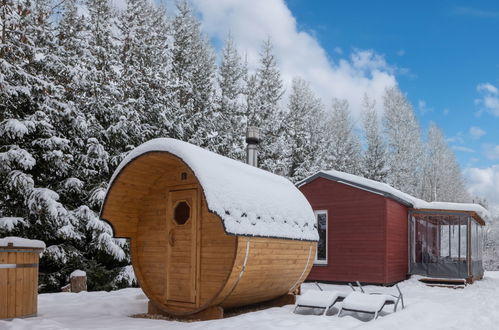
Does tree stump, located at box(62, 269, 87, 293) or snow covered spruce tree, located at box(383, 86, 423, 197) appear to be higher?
snow covered spruce tree, located at box(383, 86, 423, 197)

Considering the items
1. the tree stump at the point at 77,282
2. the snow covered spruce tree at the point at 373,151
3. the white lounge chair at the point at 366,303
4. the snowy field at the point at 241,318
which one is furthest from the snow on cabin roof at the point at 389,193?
the snow covered spruce tree at the point at 373,151

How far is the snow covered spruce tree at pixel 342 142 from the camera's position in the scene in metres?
30.1

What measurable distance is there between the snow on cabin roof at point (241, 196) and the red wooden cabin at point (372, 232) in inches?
207

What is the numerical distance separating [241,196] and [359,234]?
787 centimetres

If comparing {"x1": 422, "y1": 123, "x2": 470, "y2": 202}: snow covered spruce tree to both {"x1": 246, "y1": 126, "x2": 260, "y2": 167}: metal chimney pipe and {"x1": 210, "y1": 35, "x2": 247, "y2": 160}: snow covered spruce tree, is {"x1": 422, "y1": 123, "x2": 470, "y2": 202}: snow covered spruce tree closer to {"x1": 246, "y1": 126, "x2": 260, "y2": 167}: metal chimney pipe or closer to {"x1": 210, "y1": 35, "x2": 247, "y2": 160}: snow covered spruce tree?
{"x1": 210, "y1": 35, "x2": 247, "y2": 160}: snow covered spruce tree

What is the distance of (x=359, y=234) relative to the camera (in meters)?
14.3

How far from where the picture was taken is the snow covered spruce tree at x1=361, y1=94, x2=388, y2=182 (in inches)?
1173

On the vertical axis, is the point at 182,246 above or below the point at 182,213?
below

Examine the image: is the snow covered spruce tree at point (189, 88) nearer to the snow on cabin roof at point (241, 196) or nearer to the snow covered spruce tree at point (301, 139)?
the snow covered spruce tree at point (301, 139)

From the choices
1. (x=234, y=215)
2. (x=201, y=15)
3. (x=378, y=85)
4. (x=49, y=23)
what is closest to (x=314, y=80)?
(x=378, y=85)

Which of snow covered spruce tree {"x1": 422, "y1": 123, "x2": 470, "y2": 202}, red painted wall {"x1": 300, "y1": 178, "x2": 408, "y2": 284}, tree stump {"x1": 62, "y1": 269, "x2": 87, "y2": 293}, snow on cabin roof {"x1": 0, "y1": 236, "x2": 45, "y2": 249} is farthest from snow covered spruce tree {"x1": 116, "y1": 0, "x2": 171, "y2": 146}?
snow covered spruce tree {"x1": 422, "y1": 123, "x2": 470, "y2": 202}

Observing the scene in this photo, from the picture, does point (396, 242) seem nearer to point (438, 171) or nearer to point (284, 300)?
point (284, 300)

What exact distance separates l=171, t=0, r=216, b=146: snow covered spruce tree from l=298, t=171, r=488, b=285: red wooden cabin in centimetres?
615

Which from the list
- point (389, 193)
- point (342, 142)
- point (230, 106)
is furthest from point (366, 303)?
point (342, 142)
